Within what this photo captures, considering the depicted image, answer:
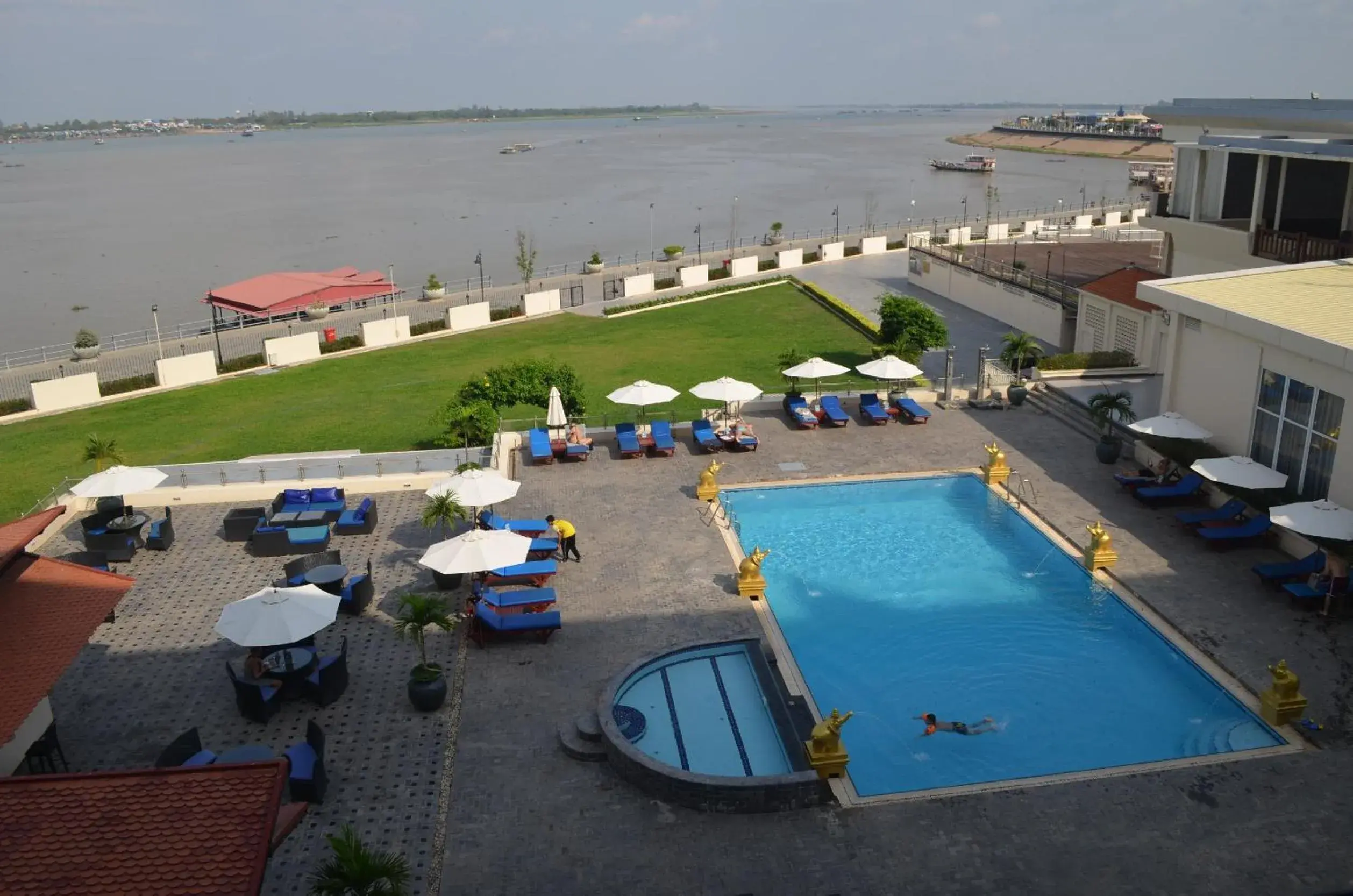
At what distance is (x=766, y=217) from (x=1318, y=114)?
58.7 metres

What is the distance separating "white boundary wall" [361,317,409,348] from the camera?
3659cm

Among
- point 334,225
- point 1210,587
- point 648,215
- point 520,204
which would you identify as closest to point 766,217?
point 648,215

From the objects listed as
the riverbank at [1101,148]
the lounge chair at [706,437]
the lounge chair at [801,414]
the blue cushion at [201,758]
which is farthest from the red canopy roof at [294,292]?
the riverbank at [1101,148]

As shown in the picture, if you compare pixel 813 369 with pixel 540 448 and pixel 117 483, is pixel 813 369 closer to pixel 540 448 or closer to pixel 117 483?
pixel 540 448

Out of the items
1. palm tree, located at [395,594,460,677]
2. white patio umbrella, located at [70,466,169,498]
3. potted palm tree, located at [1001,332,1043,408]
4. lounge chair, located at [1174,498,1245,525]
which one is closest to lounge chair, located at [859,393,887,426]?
potted palm tree, located at [1001,332,1043,408]

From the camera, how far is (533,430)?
22297mm

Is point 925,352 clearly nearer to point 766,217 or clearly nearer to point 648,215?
point 766,217

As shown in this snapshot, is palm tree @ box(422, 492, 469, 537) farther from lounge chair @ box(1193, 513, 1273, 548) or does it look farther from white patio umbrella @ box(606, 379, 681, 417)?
lounge chair @ box(1193, 513, 1273, 548)

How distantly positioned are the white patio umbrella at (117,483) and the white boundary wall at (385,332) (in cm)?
1918

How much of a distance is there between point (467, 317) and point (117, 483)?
2262 cm

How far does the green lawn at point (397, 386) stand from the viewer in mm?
24797

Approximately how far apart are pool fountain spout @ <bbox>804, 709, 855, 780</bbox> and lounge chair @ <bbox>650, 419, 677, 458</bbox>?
11.0m

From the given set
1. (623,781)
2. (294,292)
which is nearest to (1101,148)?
(294,292)

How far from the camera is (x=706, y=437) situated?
22.2 metres
